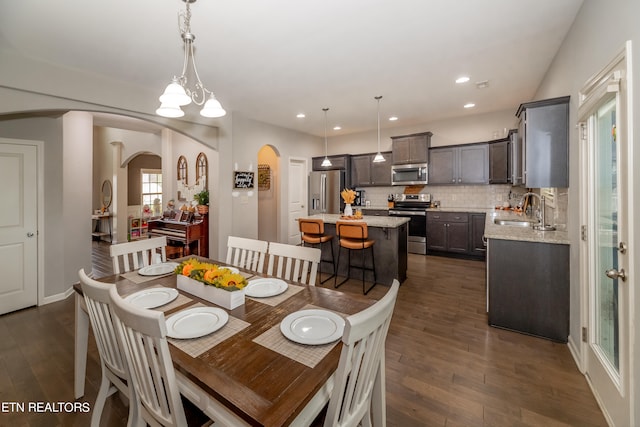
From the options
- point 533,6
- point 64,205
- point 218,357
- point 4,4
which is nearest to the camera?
point 218,357

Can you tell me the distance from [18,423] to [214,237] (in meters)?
3.18

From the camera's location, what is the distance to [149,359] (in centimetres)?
104

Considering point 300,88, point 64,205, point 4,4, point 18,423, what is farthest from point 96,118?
point 18,423

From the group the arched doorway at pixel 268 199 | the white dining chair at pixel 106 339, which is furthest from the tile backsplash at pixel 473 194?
the white dining chair at pixel 106 339

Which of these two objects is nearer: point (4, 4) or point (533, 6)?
point (4, 4)

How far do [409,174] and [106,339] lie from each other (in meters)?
5.63

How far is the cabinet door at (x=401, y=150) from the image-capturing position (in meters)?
5.78

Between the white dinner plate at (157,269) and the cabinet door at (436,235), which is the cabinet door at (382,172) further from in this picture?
the white dinner plate at (157,269)

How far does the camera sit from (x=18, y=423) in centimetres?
165

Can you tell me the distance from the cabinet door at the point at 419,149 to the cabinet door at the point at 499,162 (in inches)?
44.7

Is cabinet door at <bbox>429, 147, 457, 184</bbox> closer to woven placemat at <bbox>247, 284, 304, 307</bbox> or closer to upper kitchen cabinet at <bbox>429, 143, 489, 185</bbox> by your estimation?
upper kitchen cabinet at <bbox>429, 143, 489, 185</bbox>

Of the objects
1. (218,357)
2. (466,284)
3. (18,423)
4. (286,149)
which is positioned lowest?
(18,423)

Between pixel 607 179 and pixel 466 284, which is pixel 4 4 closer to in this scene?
pixel 607 179

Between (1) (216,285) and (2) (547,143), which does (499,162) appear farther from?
(1) (216,285)
